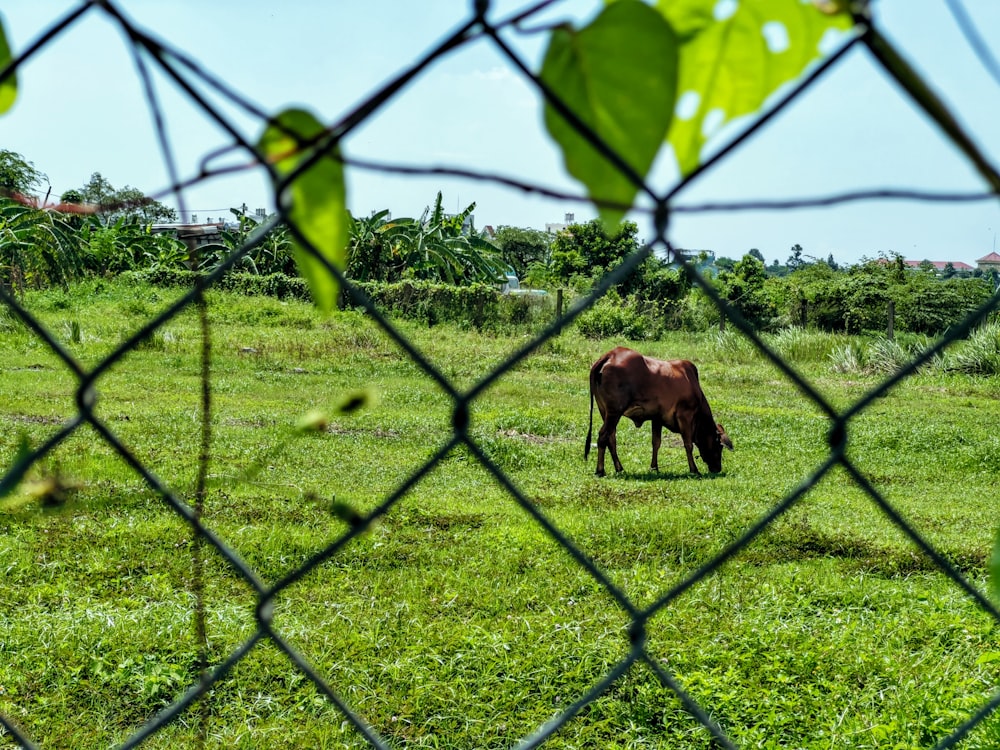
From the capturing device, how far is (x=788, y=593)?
286 cm

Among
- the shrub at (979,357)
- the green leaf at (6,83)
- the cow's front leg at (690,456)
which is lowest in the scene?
the cow's front leg at (690,456)

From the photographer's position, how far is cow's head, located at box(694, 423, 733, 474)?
5.32 metres

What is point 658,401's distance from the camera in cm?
536

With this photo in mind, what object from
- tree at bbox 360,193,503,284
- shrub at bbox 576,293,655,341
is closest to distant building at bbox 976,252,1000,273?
shrub at bbox 576,293,655,341

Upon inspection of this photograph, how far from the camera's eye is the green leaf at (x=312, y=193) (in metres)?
0.27

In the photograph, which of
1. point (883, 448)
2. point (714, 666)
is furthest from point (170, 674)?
point (883, 448)

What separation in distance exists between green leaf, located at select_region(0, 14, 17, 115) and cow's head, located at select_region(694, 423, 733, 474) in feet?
17.1

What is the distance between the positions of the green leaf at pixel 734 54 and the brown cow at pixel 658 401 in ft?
16.5

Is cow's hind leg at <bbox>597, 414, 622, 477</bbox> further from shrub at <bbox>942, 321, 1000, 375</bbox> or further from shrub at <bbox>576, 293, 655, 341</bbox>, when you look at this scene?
shrub at <bbox>576, 293, 655, 341</bbox>

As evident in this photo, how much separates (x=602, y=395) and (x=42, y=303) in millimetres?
8115

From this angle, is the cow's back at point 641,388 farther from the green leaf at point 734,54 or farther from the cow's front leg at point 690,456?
the green leaf at point 734,54

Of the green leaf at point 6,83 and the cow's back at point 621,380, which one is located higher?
the green leaf at point 6,83

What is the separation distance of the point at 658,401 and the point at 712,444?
383mm

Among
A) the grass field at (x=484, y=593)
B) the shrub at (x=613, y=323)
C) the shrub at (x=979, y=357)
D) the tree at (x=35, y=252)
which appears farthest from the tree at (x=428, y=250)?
the grass field at (x=484, y=593)
